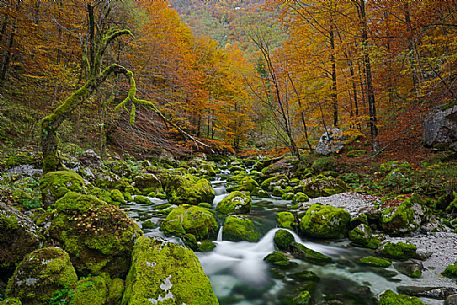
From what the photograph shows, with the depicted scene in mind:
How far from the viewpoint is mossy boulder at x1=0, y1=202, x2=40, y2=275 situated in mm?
3406

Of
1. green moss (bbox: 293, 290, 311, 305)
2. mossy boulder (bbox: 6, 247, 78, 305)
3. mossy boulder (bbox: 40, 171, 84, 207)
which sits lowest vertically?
green moss (bbox: 293, 290, 311, 305)

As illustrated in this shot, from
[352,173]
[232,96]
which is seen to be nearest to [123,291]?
[352,173]

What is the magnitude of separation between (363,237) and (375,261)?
3.43ft

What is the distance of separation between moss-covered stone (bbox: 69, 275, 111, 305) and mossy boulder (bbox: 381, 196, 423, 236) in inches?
246

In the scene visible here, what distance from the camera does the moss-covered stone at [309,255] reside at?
19.1ft

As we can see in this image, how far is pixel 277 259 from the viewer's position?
579 cm

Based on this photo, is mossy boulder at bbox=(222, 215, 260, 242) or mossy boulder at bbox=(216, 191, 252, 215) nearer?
mossy boulder at bbox=(222, 215, 260, 242)

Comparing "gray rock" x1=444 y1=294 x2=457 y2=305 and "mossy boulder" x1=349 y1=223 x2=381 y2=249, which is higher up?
"mossy boulder" x1=349 y1=223 x2=381 y2=249

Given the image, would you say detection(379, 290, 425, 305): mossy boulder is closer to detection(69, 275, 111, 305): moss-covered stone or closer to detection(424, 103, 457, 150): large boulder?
detection(69, 275, 111, 305): moss-covered stone

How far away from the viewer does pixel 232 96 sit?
23984 millimetres

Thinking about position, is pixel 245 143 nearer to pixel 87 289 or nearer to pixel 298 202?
pixel 298 202

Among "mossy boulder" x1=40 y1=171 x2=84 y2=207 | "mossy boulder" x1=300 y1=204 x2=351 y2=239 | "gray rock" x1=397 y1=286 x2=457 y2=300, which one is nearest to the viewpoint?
"gray rock" x1=397 y1=286 x2=457 y2=300

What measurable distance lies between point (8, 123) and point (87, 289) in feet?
34.6

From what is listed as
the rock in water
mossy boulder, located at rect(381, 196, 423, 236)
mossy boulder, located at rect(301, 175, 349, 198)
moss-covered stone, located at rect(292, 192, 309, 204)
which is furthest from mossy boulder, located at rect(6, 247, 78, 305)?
the rock in water
